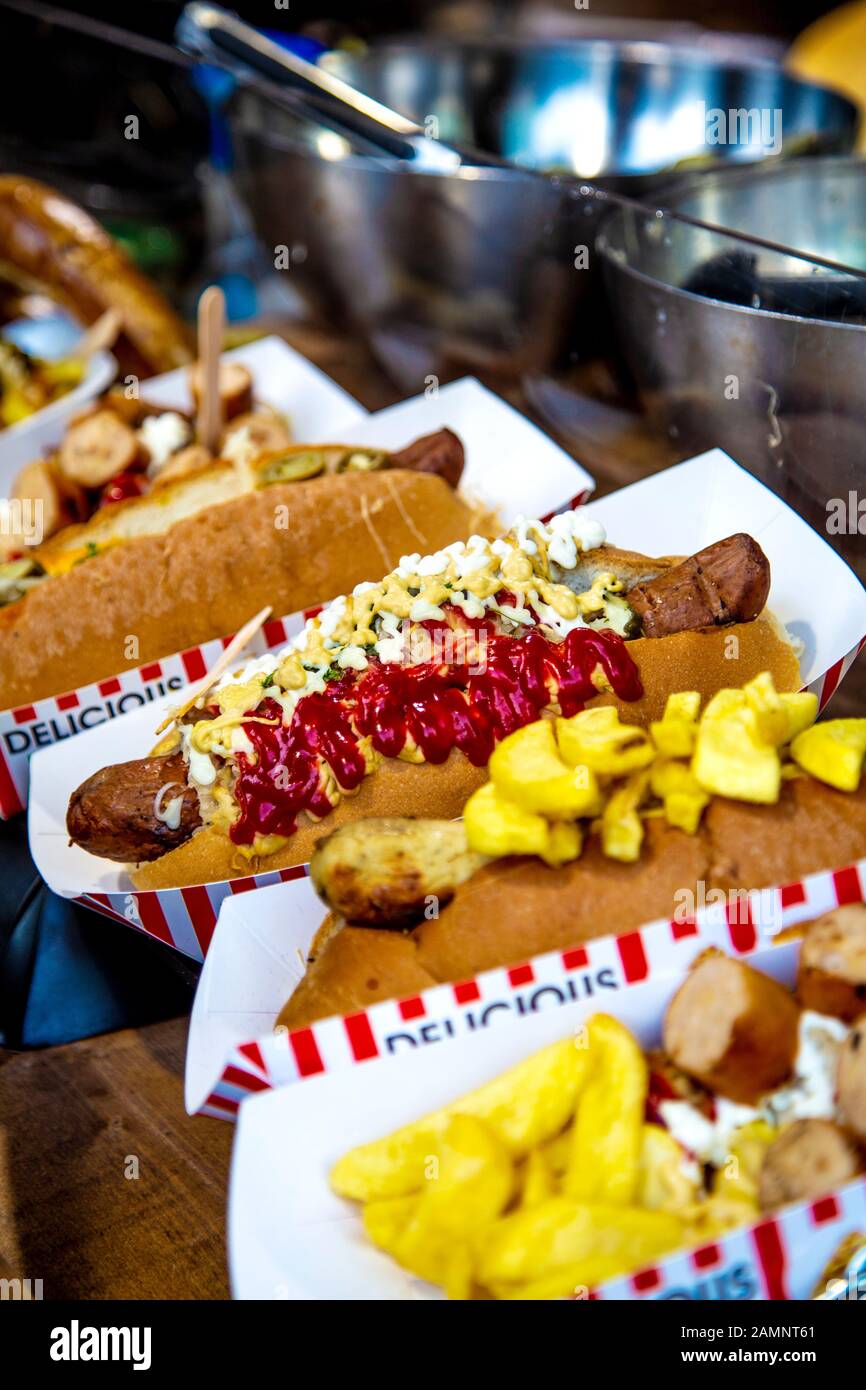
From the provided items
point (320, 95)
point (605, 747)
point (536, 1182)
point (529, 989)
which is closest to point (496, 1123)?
point (536, 1182)

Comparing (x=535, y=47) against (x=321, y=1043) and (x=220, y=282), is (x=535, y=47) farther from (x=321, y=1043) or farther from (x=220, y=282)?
(x=321, y=1043)

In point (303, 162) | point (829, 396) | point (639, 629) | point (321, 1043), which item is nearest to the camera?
point (321, 1043)

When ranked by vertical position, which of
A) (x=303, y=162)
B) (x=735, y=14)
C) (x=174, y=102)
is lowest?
(x=303, y=162)

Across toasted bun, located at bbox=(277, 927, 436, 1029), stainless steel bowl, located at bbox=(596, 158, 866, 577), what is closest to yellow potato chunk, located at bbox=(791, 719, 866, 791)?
toasted bun, located at bbox=(277, 927, 436, 1029)

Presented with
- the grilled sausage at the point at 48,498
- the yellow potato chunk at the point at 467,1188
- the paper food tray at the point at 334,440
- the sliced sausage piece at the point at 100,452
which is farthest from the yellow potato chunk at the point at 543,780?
the sliced sausage piece at the point at 100,452

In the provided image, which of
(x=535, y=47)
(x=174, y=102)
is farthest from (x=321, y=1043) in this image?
(x=174, y=102)

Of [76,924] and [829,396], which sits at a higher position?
[829,396]

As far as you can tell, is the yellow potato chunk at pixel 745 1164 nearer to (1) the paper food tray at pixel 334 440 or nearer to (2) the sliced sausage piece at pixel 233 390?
(1) the paper food tray at pixel 334 440

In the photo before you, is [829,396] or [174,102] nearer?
[829,396]
